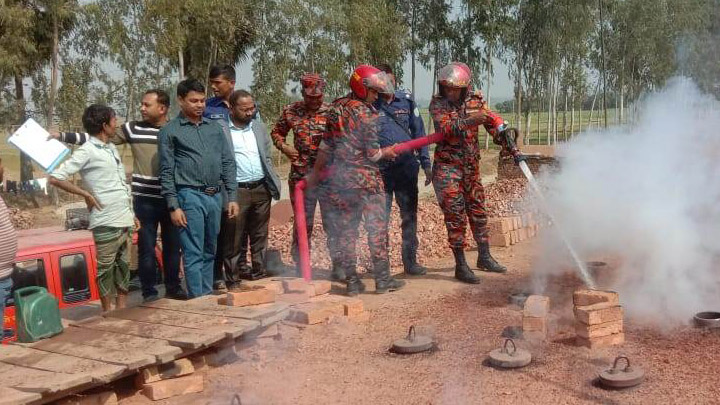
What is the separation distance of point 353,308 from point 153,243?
74.5 inches

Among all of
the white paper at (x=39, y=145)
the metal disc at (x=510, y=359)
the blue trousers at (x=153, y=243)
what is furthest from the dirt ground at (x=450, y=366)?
the white paper at (x=39, y=145)

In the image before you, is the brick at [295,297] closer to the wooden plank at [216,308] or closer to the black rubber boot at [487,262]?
the wooden plank at [216,308]

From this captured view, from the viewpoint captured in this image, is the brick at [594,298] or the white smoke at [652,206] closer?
the brick at [594,298]

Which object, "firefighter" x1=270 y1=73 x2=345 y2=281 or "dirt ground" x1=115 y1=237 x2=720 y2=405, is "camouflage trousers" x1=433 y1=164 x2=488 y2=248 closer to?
"dirt ground" x1=115 y1=237 x2=720 y2=405

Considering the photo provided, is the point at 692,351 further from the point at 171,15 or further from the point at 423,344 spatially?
the point at 171,15

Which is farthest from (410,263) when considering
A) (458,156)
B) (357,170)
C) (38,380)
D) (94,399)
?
(38,380)

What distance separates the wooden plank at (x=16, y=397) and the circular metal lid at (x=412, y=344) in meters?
2.26

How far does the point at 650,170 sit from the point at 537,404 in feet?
11.0

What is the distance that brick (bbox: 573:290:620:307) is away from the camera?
4.57 m

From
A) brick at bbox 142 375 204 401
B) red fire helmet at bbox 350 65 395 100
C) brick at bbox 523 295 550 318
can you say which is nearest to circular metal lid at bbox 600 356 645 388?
brick at bbox 523 295 550 318

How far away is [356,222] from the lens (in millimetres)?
6266

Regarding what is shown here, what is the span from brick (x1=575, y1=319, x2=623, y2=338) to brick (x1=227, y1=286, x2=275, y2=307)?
2247mm

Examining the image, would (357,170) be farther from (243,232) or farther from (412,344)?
(412,344)

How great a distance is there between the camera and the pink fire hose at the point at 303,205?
6.15 meters
